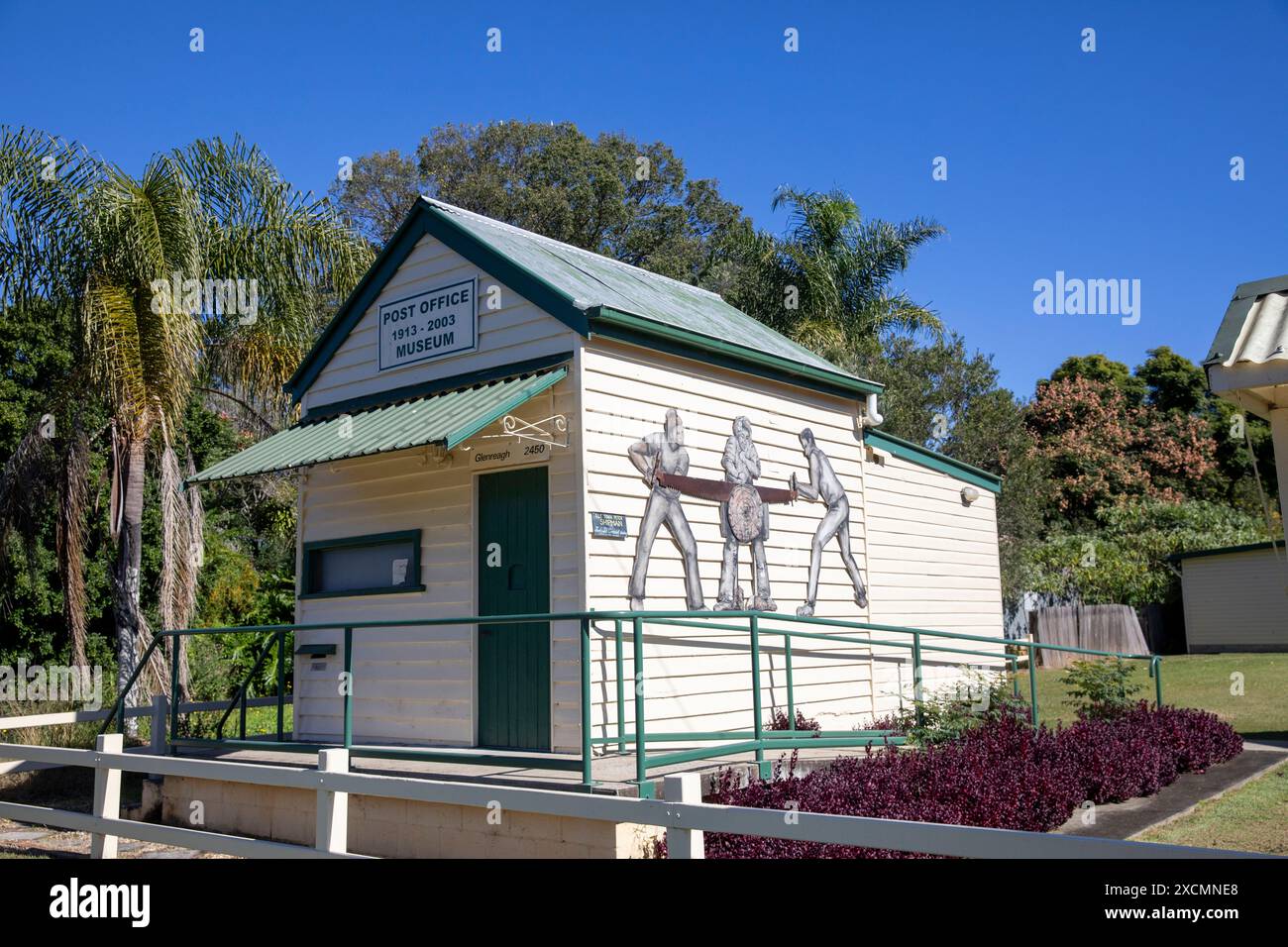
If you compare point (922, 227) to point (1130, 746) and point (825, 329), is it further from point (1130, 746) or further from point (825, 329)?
point (1130, 746)

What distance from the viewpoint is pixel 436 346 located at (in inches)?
408

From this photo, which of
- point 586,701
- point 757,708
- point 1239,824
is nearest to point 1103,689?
point 1239,824

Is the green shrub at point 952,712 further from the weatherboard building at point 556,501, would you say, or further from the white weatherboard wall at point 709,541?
the white weatherboard wall at point 709,541

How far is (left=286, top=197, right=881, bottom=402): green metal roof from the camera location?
9352mm

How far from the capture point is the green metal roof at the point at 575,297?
935cm

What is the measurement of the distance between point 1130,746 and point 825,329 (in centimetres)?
1328

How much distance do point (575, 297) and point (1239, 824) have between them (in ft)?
22.1

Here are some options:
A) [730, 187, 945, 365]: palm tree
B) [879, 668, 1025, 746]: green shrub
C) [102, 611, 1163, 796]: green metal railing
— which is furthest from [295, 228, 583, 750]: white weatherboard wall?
[730, 187, 945, 365]: palm tree

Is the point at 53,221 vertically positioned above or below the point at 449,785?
above

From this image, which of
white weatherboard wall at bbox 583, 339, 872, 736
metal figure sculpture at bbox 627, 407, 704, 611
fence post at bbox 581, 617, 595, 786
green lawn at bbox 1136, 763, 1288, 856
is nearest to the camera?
fence post at bbox 581, 617, 595, 786

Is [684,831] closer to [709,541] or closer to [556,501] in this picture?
[556,501]
